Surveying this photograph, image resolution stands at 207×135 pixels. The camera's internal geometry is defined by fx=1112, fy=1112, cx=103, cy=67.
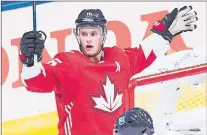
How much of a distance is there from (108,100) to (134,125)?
0.36m

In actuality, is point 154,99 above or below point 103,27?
below

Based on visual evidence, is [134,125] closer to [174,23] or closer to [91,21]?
[91,21]

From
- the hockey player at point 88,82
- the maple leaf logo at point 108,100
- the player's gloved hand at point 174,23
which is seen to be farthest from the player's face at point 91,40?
the player's gloved hand at point 174,23

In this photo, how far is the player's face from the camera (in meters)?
3.81

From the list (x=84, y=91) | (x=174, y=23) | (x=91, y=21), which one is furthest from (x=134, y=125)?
(x=174, y=23)

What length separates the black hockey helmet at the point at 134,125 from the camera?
349cm

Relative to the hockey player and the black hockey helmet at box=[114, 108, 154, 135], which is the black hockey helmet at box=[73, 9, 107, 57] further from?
the black hockey helmet at box=[114, 108, 154, 135]

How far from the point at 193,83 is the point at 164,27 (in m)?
0.33

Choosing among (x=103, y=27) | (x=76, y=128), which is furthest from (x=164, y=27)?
(x=76, y=128)

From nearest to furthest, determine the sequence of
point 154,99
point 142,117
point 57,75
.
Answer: point 142,117
point 57,75
point 154,99

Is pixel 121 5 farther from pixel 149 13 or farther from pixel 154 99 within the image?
pixel 154 99

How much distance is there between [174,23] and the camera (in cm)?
399

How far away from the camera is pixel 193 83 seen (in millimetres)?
4211

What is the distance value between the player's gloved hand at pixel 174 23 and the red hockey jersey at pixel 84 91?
0.23m
